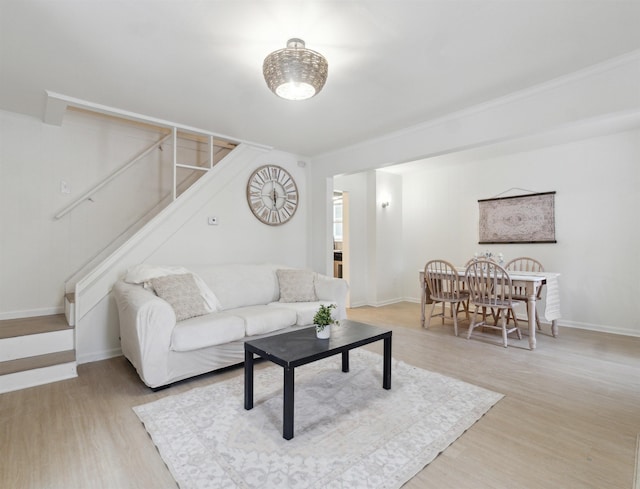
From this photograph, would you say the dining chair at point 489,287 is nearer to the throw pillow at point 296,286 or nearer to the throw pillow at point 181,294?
the throw pillow at point 296,286

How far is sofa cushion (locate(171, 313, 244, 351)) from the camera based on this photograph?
8.39 feet

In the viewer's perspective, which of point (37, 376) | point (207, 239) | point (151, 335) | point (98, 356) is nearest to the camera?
point (151, 335)

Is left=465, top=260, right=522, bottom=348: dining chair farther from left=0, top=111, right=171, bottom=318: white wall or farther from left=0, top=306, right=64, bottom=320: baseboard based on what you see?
left=0, top=306, right=64, bottom=320: baseboard

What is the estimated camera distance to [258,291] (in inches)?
148

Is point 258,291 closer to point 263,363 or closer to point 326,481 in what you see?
point 263,363

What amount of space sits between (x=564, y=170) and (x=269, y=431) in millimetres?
5072

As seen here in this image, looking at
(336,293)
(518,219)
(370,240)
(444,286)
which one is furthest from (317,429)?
(518,219)

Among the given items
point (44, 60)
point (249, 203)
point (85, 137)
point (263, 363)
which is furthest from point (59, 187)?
point (263, 363)

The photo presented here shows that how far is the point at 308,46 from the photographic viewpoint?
2.21 meters

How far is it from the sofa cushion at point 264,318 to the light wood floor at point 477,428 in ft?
1.38

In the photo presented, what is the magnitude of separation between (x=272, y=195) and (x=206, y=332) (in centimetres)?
241

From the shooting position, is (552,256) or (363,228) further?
(363,228)

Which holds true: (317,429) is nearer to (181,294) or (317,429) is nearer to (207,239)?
(181,294)

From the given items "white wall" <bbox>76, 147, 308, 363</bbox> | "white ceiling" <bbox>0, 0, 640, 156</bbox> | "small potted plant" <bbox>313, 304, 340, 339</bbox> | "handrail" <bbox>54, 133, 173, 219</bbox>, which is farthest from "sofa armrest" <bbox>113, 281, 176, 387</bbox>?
"white ceiling" <bbox>0, 0, 640, 156</bbox>
